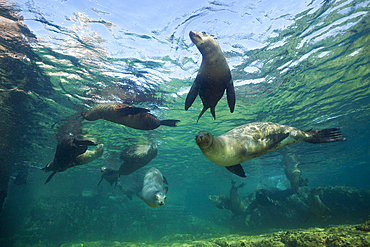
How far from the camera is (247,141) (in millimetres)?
2922

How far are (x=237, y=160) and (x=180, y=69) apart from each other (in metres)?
7.17

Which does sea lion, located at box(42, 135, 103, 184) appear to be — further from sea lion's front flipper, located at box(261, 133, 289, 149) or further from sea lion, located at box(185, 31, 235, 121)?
sea lion's front flipper, located at box(261, 133, 289, 149)

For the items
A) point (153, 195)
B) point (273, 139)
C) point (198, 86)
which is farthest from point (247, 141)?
point (153, 195)

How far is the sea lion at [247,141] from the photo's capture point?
7.43 ft

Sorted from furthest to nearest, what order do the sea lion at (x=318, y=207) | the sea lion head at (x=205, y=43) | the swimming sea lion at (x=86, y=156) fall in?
the sea lion at (x=318, y=207), the swimming sea lion at (x=86, y=156), the sea lion head at (x=205, y=43)

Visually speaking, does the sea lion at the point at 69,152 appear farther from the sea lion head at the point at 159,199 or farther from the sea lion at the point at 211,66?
the sea lion at the point at 211,66

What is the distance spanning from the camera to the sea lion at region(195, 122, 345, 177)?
2266mm

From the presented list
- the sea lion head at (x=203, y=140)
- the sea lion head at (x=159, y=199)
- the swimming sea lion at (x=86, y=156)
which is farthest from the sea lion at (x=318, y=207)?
the swimming sea lion at (x=86, y=156)

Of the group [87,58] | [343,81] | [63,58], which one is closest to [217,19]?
[87,58]

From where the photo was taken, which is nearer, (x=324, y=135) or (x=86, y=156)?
(x=324, y=135)

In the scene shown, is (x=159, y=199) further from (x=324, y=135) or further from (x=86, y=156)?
(x=324, y=135)

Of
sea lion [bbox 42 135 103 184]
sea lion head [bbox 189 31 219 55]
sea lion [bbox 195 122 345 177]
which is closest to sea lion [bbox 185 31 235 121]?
sea lion head [bbox 189 31 219 55]

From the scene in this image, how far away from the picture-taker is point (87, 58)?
745 cm

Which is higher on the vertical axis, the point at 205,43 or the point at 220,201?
the point at 205,43
